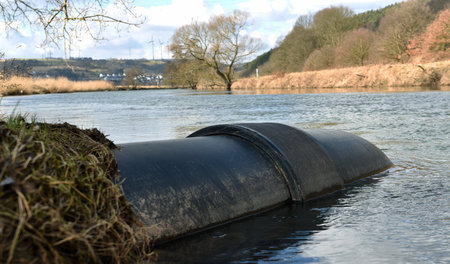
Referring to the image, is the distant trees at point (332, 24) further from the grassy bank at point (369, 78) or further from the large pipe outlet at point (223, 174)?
the large pipe outlet at point (223, 174)

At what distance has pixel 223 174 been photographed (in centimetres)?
354

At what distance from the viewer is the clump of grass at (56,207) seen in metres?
1.91

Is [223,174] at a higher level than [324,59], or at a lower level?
lower

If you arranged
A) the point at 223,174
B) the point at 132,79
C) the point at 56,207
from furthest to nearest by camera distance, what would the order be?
the point at 132,79 → the point at 223,174 → the point at 56,207

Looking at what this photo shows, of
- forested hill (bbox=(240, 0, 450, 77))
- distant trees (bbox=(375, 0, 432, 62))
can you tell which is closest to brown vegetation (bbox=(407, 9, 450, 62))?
forested hill (bbox=(240, 0, 450, 77))

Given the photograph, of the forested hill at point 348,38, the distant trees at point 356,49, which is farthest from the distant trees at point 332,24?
the distant trees at point 356,49

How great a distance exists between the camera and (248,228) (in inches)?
137

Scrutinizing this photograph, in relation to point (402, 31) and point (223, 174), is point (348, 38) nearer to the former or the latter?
point (402, 31)

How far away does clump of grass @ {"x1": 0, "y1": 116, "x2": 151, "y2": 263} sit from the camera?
6.25 ft

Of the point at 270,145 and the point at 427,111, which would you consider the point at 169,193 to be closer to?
the point at 270,145

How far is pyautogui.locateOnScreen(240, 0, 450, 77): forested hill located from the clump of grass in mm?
41305

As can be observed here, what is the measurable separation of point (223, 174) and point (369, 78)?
33.4 meters

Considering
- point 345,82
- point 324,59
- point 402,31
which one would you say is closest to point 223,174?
Result: point 345,82

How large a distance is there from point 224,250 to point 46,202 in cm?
139
